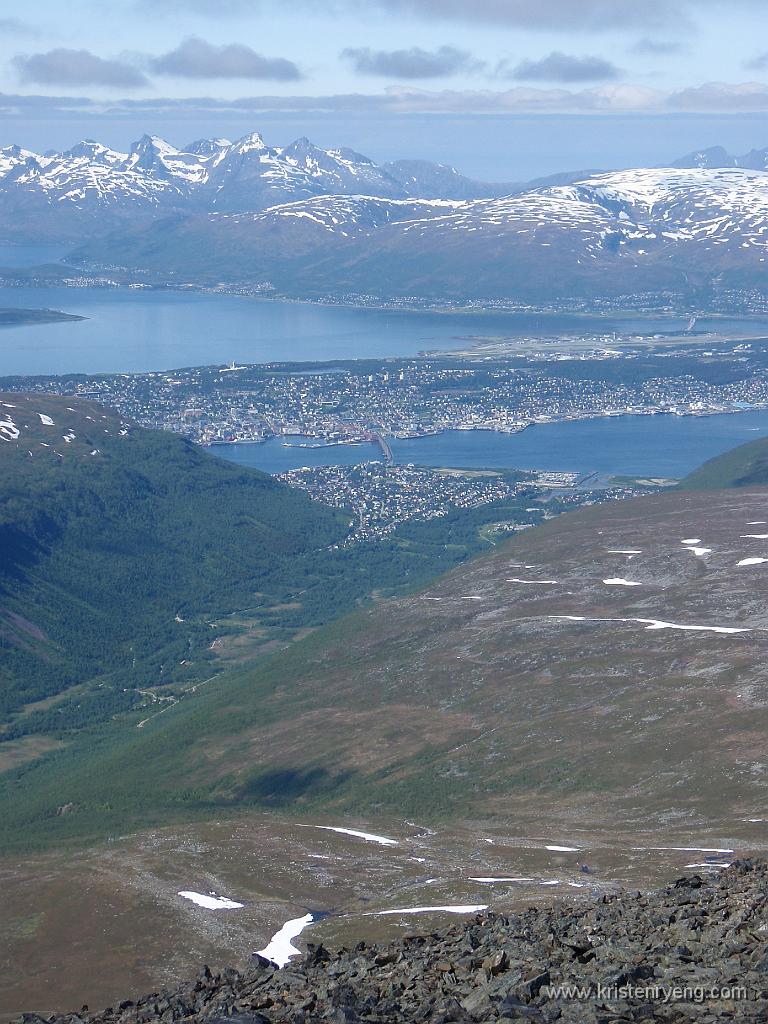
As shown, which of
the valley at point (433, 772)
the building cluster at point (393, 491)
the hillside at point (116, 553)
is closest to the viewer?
the valley at point (433, 772)

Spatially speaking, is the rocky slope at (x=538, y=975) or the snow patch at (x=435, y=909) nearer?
the rocky slope at (x=538, y=975)

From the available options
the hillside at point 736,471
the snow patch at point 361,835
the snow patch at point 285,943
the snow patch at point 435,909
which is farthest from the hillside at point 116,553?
the snow patch at point 435,909

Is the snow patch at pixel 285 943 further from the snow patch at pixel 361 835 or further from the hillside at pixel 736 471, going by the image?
the hillside at pixel 736 471

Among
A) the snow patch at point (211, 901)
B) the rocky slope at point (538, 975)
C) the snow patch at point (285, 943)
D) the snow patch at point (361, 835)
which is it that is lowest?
the snow patch at point (361, 835)

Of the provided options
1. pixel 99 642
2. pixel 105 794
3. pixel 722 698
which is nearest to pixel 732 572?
pixel 722 698

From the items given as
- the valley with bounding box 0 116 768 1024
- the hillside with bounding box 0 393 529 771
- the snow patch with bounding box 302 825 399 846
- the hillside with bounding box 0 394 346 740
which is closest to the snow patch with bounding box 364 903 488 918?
the valley with bounding box 0 116 768 1024

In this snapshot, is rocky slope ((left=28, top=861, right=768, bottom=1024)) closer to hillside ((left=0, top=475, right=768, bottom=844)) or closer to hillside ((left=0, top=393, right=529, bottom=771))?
hillside ((left=0, top=475, right=768, bottom=844))

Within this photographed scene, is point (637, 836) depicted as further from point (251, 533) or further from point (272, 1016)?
point (251, 533)
